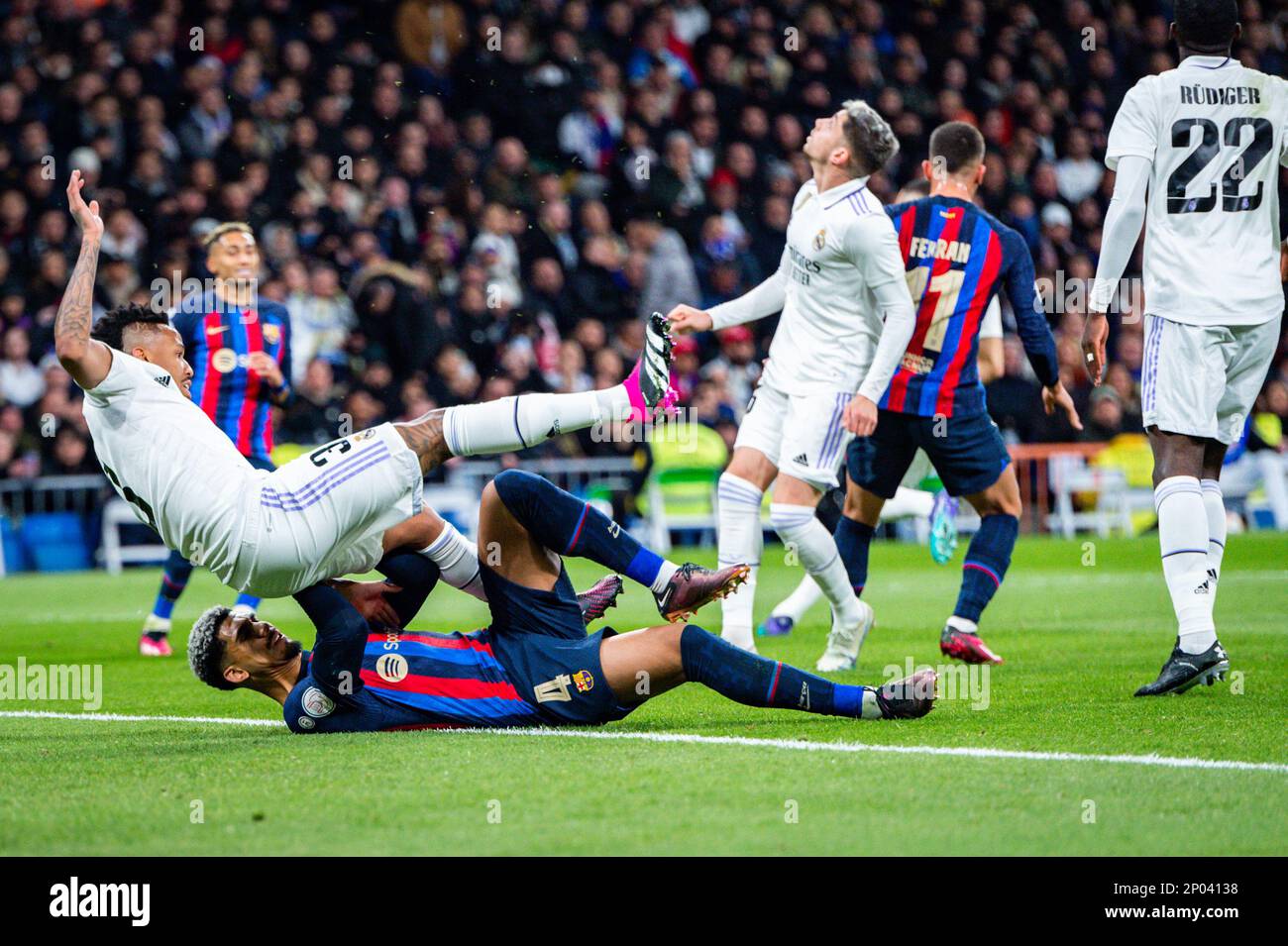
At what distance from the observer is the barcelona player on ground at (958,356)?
764 centimetres

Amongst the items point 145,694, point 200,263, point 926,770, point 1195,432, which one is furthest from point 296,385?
point 926,770

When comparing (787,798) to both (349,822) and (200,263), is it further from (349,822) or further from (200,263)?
(200,263)

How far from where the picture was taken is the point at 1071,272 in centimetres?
1928

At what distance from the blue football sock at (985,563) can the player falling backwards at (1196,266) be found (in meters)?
1.42

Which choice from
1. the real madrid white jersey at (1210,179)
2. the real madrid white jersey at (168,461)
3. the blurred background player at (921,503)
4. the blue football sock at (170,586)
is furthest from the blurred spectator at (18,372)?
the real madrid white jersey at (1210,179)

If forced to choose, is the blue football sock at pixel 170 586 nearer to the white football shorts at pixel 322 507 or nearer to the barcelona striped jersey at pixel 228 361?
the barcelona striped jersey at pixel 228 361

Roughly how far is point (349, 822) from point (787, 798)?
1054 mm

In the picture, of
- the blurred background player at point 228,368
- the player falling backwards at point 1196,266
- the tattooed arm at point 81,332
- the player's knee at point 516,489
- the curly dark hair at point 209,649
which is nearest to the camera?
the tattooed arm at point 81,332

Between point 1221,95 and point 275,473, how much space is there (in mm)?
3607

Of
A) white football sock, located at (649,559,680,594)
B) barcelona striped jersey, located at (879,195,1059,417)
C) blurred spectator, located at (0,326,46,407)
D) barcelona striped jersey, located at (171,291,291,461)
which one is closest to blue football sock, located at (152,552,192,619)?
barcelona striped jersey, located at (171,291,291,461)

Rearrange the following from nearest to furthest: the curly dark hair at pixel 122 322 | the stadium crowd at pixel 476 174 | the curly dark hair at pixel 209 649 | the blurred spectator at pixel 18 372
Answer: the curly dark hair at pixel 209 649 → the curly dark hair at pixel 122 322 → the blurred spectator at pixel 18 372 → the stadium crowd at pixel 476 174

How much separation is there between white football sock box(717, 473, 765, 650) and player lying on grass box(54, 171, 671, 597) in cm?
248

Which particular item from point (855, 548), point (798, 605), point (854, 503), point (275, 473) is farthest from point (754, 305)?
point (275, 473)

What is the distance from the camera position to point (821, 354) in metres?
7.72
